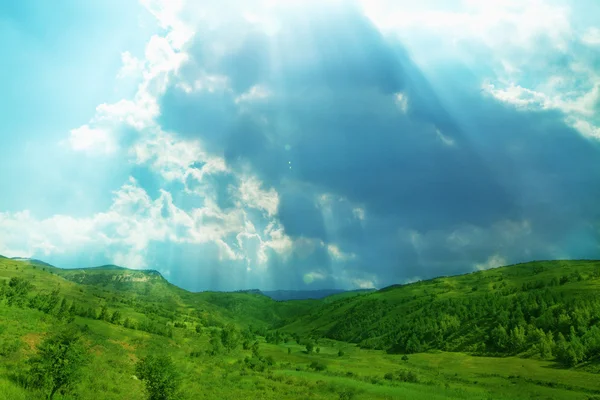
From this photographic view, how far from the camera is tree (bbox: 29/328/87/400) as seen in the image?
3769 cm

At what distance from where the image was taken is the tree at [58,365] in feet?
124

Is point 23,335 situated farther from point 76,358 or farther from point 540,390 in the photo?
point 540,390

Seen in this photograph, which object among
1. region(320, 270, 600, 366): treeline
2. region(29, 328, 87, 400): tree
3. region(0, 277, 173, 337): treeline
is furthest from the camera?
region(320, 270, 600, 366): treeline

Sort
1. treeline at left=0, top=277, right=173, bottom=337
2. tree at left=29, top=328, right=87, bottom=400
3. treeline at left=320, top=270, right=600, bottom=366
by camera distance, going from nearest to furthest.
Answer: tree at left=29, top=328, right=87, bottom=400 < treeline at left=0, top=277, right=173, bottom=337 < treeline at left=320, top=270, right=600, bottom=366

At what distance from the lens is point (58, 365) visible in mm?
38094

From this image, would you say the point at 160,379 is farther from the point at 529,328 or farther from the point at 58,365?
the point at 529,328

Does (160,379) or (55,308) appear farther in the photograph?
(55,308)

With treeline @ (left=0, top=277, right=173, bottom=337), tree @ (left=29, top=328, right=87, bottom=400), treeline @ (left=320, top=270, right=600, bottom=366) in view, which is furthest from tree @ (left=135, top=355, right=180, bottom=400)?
treeline @ (left=320, top=270, right=600, bottom=366)

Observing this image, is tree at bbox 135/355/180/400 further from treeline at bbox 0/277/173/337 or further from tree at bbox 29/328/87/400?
treeline at bbox 0/277/173/337

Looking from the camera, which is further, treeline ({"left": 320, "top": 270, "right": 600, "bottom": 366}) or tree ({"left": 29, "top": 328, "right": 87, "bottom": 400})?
treeline ({"left": 320, "top": 270, "right": 600, "bottom": 366})

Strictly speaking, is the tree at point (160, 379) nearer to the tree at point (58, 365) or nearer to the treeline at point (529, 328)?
the tree at point (58, 365)

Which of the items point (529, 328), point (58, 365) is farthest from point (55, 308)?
point (529, 328)

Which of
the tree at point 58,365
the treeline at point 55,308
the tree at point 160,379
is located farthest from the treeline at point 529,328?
the tree at point 58,365

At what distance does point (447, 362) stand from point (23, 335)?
13467cm
